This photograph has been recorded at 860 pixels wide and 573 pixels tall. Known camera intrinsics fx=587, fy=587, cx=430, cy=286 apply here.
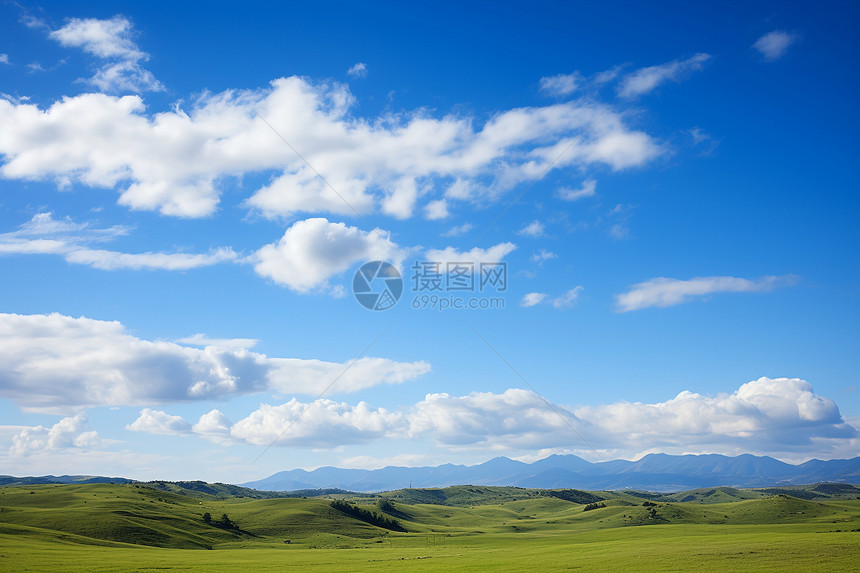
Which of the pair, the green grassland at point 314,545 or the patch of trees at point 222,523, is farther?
the patch of trees at point 222,523

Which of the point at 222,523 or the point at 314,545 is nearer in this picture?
the point at 314,545

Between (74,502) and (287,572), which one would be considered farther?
(74,502)

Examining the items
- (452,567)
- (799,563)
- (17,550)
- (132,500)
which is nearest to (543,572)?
(452,567)

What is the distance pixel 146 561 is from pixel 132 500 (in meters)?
121

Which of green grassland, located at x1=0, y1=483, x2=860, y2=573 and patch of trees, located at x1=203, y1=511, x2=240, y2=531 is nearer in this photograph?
green grassland, located at x1=0, y1=483, x2=860, y2=573

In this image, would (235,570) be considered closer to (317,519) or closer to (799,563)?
(799,563)

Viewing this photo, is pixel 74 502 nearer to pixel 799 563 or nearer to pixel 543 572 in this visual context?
pixel 543 572

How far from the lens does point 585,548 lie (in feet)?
273

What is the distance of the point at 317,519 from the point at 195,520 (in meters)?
38.1

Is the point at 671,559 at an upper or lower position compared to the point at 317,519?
upper

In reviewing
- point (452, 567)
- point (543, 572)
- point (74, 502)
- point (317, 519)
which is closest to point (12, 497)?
point (74, 502)

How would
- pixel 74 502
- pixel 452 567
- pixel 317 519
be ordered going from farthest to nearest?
pixel 317 519, pixel 74 502, pixel 452 567

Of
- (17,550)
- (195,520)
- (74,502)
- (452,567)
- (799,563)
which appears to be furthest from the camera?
(74,502)

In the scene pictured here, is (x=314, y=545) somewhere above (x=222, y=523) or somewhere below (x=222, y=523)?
below
